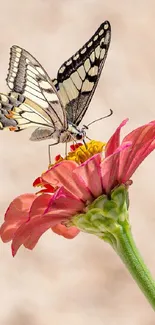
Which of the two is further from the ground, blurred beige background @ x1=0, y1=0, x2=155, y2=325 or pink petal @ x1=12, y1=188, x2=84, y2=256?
pink petal @ x1=12, y1=188, x2=84, y2=256

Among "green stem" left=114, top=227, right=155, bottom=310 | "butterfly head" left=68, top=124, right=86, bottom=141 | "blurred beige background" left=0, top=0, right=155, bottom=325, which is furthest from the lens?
"blurred beige background" left=0, top=0, right=155, bottom=325

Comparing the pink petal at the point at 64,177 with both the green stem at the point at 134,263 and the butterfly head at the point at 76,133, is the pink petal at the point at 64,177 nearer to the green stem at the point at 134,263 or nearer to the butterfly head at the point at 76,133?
the green stem at the point at 134,263

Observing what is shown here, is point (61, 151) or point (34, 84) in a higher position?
point (34, 84)

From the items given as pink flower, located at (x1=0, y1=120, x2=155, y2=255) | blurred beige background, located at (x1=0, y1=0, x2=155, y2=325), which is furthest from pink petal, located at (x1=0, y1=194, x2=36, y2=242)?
blurred beige background, located at (x1=0, y1=0, x2=155, y2=325)

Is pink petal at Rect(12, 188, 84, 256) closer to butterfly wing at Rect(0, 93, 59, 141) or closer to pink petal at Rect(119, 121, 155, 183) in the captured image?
pink petal at Rect(119, 121, 155, 183)

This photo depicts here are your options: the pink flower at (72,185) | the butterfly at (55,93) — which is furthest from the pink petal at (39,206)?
the butterfly at (55,93)

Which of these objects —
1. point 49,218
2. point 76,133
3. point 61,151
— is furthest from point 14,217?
point 61,151

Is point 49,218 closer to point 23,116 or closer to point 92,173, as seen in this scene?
point 92,173
